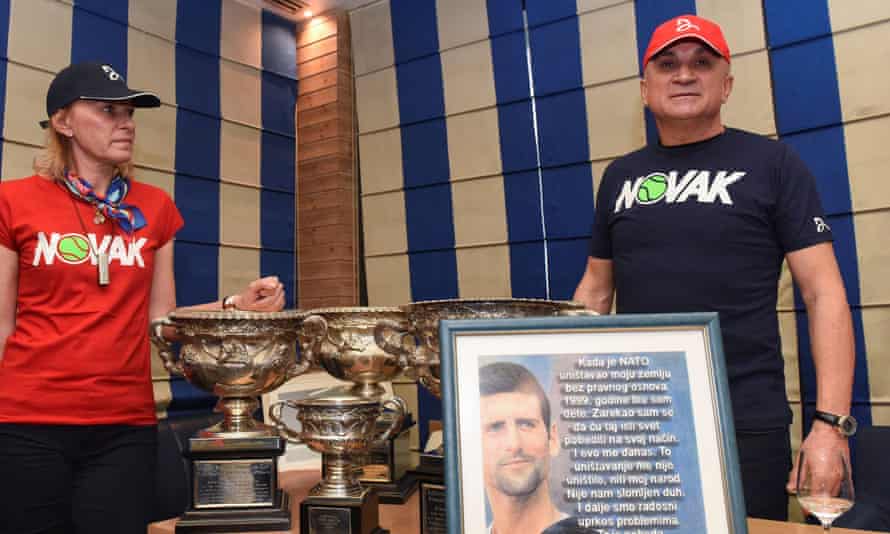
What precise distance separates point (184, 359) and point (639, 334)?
0.87 m

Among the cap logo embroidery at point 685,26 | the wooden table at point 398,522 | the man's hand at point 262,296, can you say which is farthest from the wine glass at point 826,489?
the man's hand at point 262,296

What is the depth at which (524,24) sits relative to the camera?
2824 millimetres

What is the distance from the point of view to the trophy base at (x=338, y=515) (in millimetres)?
1025

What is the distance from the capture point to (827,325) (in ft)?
4.27

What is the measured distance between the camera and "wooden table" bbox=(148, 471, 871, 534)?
3.17ft

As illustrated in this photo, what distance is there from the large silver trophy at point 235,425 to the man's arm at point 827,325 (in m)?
1.04

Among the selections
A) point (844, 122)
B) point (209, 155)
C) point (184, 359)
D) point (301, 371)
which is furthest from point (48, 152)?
point (844, 122)

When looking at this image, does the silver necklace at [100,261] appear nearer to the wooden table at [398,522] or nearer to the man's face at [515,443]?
the wooden table at [398,522]

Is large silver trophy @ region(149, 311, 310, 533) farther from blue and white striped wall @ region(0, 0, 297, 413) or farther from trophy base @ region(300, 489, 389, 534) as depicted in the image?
blue and white striped wall @ region(0, 0, 297, 413)

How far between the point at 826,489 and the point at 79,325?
1.52 m

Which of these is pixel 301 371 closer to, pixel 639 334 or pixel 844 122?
pixel 639 334

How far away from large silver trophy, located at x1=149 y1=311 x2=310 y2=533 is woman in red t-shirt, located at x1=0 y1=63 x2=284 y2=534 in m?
0.36

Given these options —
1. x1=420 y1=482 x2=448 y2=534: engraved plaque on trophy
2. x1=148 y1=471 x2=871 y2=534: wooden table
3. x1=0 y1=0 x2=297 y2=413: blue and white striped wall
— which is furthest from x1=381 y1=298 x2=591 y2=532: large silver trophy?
x1=0 y1=0 x2=297 y2=413: blue and white striped wall

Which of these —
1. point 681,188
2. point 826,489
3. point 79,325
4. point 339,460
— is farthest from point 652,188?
point 79,325
